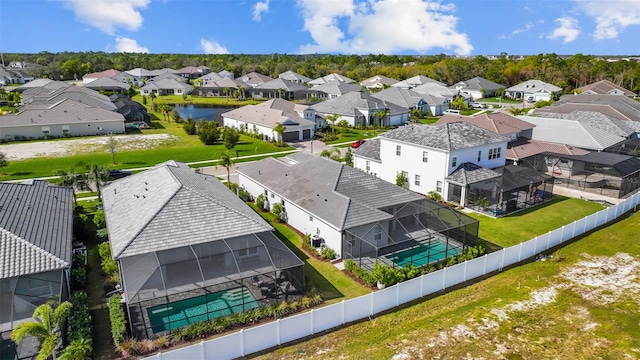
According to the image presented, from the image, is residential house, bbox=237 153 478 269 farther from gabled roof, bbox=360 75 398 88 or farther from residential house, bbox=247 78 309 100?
gabled roof, bbox=360 75 398 88

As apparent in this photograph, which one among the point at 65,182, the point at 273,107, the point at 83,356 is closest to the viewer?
the point at 83,356

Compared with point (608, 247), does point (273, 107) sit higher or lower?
higher

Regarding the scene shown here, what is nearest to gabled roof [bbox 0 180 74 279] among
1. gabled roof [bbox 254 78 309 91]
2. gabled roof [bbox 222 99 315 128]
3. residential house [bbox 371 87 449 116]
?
gabled roof [bbox 222 99 315 128]

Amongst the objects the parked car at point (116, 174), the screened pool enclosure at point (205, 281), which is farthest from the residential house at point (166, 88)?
the screened pool enclosure at point (205, 281)

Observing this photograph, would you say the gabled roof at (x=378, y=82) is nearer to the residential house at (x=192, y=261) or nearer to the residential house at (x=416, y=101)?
the residential house at (x=416, y=101)

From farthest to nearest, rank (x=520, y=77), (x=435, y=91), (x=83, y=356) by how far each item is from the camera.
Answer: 1. (x=520, y=77)
2. (x=435, y=91)
3. (x=83, y=356)

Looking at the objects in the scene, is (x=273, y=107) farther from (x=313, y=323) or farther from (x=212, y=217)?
(x=313, y=323)

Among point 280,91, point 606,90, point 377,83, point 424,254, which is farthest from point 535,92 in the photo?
point 424,254

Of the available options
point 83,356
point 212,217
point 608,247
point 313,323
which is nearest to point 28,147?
point 212,217
